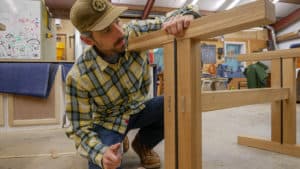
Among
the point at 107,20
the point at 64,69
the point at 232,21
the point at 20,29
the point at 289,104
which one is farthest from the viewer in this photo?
the point at 20,29

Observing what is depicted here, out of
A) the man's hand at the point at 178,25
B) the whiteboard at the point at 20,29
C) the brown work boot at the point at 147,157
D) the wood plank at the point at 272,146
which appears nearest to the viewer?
the man's hand at the point at 178,25

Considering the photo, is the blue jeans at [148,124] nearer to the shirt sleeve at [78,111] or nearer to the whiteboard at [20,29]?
the shirt sleeve at [78,111]

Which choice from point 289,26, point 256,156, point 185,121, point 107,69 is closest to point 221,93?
point 185,121

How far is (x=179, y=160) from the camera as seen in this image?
0.59m

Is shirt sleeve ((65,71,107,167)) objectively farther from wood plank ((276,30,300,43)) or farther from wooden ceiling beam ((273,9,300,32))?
wooden ceiling beam ((273,9,300,32))

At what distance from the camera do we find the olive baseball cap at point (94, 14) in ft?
2.27

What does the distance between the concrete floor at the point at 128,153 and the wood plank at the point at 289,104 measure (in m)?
0.14

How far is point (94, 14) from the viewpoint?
0.70 meters

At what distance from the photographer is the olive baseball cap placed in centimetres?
69

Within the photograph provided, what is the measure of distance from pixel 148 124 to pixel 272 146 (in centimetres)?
70

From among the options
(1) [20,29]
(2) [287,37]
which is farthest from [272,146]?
(2) [287,37]

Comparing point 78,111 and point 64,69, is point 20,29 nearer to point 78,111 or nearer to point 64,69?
point 64,69

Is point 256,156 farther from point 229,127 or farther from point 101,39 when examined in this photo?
point 101,39

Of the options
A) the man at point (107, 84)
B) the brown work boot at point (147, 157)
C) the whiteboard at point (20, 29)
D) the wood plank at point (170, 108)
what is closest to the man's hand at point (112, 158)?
the man at point (107, 84)
